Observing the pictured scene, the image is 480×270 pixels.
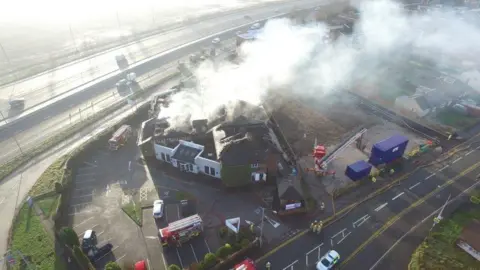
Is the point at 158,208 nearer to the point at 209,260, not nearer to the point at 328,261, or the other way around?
the point at 209,260

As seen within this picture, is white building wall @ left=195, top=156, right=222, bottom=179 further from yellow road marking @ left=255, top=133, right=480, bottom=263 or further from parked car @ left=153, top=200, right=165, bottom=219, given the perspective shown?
yellow road marking @ left=255, top=133, right=480, bottom=263

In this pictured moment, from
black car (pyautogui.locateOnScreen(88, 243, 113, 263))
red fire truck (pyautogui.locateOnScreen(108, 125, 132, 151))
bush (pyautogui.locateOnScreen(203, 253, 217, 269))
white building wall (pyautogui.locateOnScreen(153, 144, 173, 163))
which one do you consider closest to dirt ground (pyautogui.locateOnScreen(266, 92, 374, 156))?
white building wall (pyautogui.locateOnScreen(153, 144, 173, 163))

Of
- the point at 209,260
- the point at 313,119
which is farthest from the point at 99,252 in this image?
the point at 313,119

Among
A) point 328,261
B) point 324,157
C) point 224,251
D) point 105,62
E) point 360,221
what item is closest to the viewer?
point 328,261

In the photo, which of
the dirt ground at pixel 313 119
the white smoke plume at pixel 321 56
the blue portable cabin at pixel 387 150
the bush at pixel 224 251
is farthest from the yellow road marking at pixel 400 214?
the white smoke plume at pixel 321 56

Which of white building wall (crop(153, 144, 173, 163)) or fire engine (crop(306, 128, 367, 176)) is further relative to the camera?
white building wall (crop(153, 144, 173, 163))

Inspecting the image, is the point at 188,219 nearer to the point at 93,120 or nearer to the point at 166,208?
the point at 166,208
